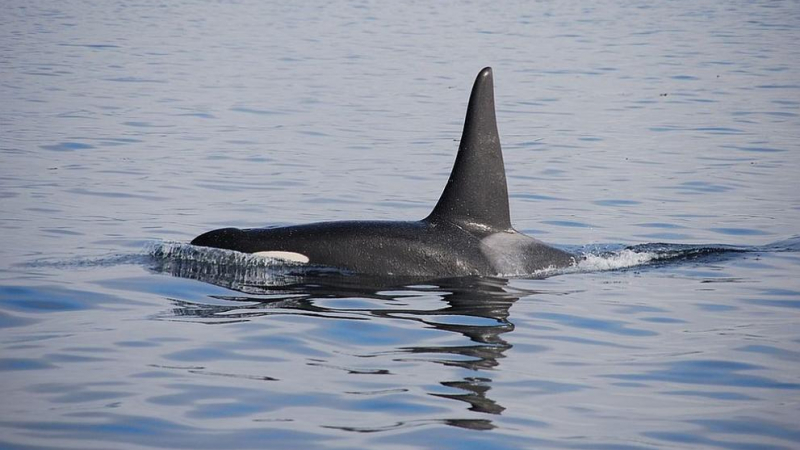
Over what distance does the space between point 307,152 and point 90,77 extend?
1070 centimetres

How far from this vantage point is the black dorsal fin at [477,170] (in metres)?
10.9

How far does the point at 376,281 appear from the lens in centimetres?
1042

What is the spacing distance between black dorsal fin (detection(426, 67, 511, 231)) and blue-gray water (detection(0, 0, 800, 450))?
0.79m

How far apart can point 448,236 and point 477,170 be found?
648mm

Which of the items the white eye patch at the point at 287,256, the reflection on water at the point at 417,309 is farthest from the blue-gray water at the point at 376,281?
the white eye patch at the point at 287,256

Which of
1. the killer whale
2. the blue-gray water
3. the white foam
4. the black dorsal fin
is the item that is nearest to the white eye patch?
the killer whale

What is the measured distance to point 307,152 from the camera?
1906cm

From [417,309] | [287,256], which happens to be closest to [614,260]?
[417,309]

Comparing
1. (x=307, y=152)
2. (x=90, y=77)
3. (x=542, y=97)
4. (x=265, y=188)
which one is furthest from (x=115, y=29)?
(x=265, y=188)

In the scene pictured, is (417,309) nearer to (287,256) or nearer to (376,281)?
(376,281)

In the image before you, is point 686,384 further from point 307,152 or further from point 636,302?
point 307,152

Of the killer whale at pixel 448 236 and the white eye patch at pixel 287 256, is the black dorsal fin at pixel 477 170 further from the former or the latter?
the white eye patch at pixel 287 256

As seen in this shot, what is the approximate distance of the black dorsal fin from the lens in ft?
35.7

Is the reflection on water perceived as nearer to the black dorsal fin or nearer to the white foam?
the black dorsal fin
